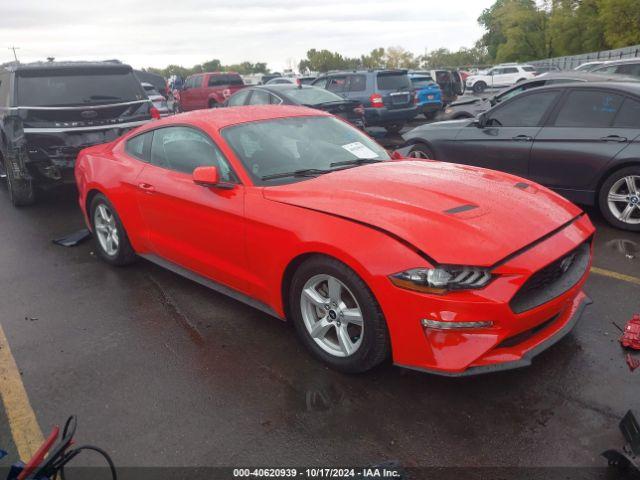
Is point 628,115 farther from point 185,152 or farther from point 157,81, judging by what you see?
point 157,81

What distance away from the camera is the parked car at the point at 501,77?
113 ft

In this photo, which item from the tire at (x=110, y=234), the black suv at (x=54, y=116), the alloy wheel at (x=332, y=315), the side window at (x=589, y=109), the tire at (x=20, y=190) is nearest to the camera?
the alloy wheel at (x=332, y=315)

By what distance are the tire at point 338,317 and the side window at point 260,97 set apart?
905 cm

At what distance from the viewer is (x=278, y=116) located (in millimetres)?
4430

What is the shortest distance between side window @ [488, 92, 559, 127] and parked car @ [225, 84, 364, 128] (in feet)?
16.8

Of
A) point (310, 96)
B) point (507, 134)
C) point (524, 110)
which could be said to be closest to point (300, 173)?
point (507, 134)

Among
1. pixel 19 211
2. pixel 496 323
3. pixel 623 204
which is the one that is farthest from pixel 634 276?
pixel 19 211

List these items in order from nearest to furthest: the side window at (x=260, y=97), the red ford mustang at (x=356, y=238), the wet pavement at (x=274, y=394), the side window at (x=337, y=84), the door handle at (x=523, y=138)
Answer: the wet pavement at (x=274, y=394), the red ford mustang at (x=356, y=238), the door handle at (x=523, y=138), the side window at (x=260, y=97), the side window at (x=337, y=84)

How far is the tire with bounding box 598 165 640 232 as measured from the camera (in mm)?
5555

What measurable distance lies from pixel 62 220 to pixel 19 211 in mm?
1053

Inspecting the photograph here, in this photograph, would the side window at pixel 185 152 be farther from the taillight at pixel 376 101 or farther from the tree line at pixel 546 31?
the tree line at pixel 546 31

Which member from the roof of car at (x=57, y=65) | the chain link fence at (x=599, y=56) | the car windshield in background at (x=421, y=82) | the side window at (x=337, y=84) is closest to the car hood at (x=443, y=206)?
the roof of car at (x=57, y=65)

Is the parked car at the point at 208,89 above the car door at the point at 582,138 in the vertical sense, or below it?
above

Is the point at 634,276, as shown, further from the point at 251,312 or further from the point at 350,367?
the point at 251,312
